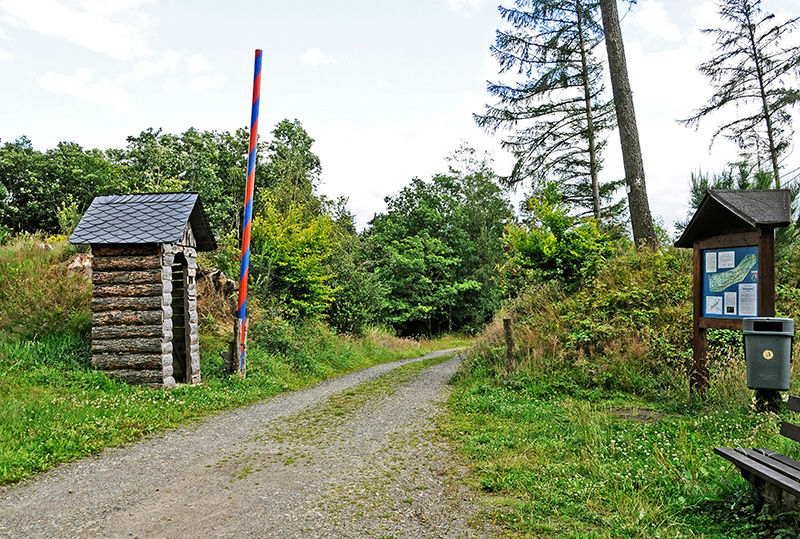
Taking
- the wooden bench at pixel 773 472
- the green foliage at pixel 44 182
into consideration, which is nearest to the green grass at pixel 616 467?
the wooden bench at pixel 773 472

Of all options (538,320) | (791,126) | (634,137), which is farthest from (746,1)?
(538,320)

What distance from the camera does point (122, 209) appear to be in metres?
9.00

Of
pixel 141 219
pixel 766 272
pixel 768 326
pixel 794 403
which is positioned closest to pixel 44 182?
pixel 141 219

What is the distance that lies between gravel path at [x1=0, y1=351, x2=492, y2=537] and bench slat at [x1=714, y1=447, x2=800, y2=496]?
1799mm

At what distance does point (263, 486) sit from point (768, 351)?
5273 mm

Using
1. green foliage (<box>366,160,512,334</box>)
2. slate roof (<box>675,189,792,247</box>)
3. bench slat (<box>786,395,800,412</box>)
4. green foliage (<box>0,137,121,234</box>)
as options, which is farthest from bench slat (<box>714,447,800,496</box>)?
green foliage (<box>0,137,121,234</box>)

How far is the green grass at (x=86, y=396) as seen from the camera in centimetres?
525

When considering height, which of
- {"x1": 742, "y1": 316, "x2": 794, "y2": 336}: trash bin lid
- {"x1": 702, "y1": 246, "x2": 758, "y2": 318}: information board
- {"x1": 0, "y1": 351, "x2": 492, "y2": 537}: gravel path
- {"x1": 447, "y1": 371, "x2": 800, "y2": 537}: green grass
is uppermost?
{"x1": 702, "y1": 246, "x2": 758, "y2": 318}: information board

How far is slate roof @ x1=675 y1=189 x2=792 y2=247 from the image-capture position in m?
5.92

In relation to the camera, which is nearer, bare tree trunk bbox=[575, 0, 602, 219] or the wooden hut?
the wooden hut

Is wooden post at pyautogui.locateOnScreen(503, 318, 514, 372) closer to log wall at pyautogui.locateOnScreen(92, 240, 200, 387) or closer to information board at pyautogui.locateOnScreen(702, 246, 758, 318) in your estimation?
information board at pyautogui.locateOnScreen(702, 246, 758, 318)

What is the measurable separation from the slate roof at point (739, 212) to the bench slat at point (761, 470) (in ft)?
11.2

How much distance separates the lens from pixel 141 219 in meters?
8.77

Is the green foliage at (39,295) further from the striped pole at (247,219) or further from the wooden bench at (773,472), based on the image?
the wooden bench at (773,472)
